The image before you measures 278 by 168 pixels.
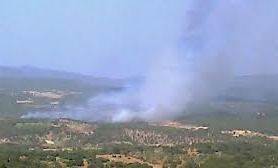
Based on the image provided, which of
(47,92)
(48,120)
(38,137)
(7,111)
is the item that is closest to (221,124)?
(48,120)

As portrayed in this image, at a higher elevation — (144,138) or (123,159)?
(144,138)

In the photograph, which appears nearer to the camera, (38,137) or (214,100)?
(38,137)

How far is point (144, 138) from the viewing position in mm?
88812

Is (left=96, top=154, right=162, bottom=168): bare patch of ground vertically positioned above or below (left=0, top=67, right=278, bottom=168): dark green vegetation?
below

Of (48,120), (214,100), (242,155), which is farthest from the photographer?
(214,100)

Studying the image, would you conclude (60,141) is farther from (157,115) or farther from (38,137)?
(157,115)

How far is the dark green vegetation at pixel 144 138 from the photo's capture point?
55906mm

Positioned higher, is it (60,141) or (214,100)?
(214,100)

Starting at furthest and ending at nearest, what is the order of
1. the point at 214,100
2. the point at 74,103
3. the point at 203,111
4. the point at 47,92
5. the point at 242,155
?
the point at 47,92 → the point at 214,100 → the point at 74,103 → the point at 203,111 → the point at 242,155

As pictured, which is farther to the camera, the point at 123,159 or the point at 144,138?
the point at 144,138

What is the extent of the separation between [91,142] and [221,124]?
3231cm

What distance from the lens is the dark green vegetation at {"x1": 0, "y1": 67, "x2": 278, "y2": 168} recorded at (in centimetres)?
5591

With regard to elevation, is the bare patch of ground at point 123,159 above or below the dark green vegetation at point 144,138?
below

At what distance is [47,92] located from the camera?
17638 cm
